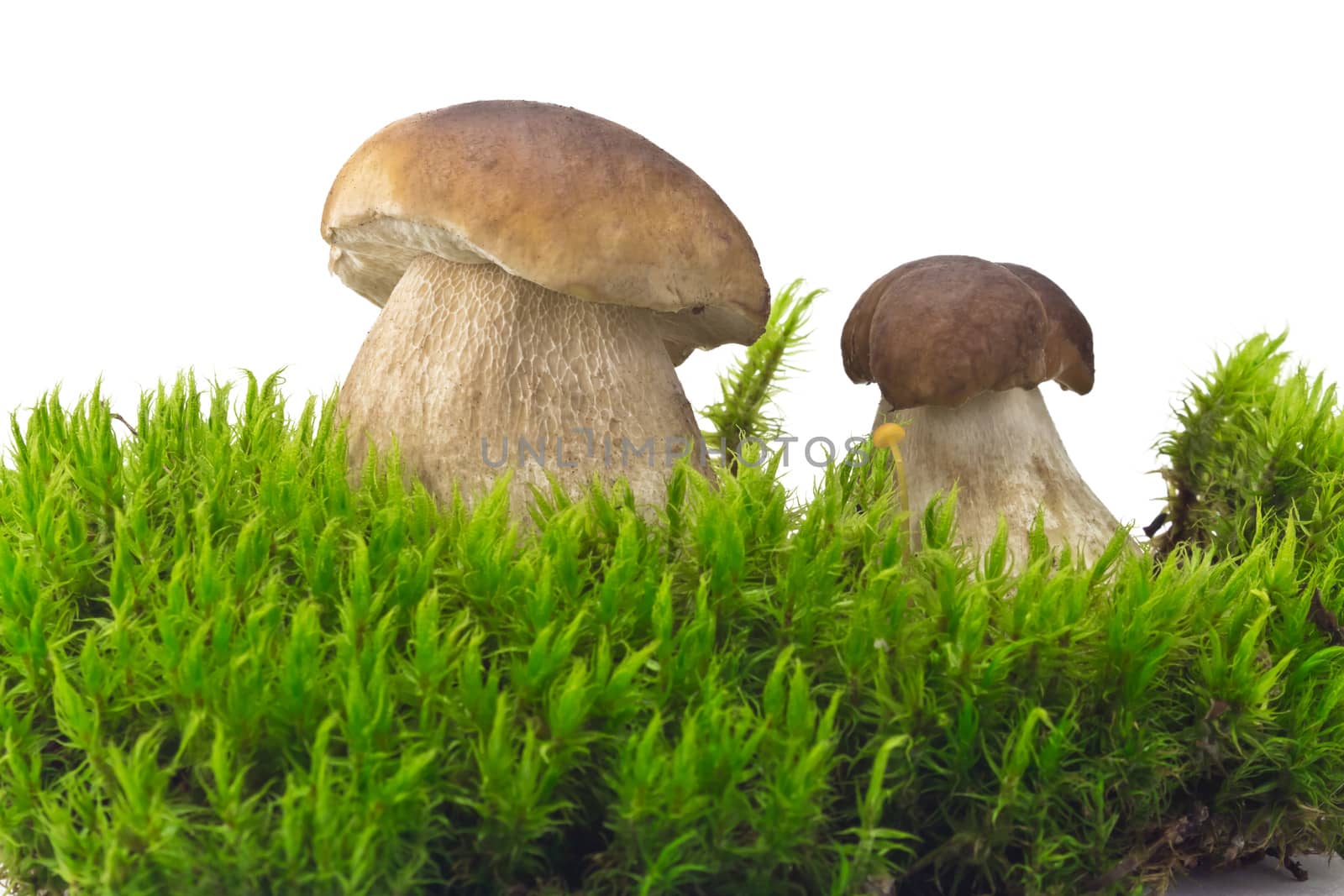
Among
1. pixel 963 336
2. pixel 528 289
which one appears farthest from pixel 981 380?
pixel 528 289

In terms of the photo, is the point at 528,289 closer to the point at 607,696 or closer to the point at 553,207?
the point at 553,207

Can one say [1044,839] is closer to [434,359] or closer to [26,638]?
[434,359]

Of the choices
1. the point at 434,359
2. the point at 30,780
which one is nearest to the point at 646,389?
the point at 434,359

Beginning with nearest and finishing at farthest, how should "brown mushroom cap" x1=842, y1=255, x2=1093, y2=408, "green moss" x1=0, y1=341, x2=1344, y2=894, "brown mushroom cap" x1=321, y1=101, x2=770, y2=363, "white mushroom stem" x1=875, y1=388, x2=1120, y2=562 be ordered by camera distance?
"green moss" x1=0, y1=341, x2=1344, y2=894
"brown mushroom cap" x1=321, y1=101, x2=770, y2=363
"brown mushroom cap" x1=842, y1=255, x2=1093, y2=408
"white mushroom stem" x1=875, y1=388, x2=1120, y2=562

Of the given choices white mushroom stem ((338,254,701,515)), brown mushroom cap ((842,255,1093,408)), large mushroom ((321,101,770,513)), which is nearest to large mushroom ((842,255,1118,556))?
brown mushroom cap ((842,255,1093,408))

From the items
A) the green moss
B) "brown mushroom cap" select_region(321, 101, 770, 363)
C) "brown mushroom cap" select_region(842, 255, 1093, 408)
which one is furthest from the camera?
"brown mushroom cap" select_region(842, 255, 1093, 408)

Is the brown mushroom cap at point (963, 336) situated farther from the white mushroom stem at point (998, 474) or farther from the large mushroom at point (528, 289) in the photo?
the large mushroom at point (528, 289)

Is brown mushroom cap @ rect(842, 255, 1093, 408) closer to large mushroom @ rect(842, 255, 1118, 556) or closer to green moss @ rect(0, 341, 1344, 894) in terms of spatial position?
large mushroom @ rect(842, 255, 1118, 556)
